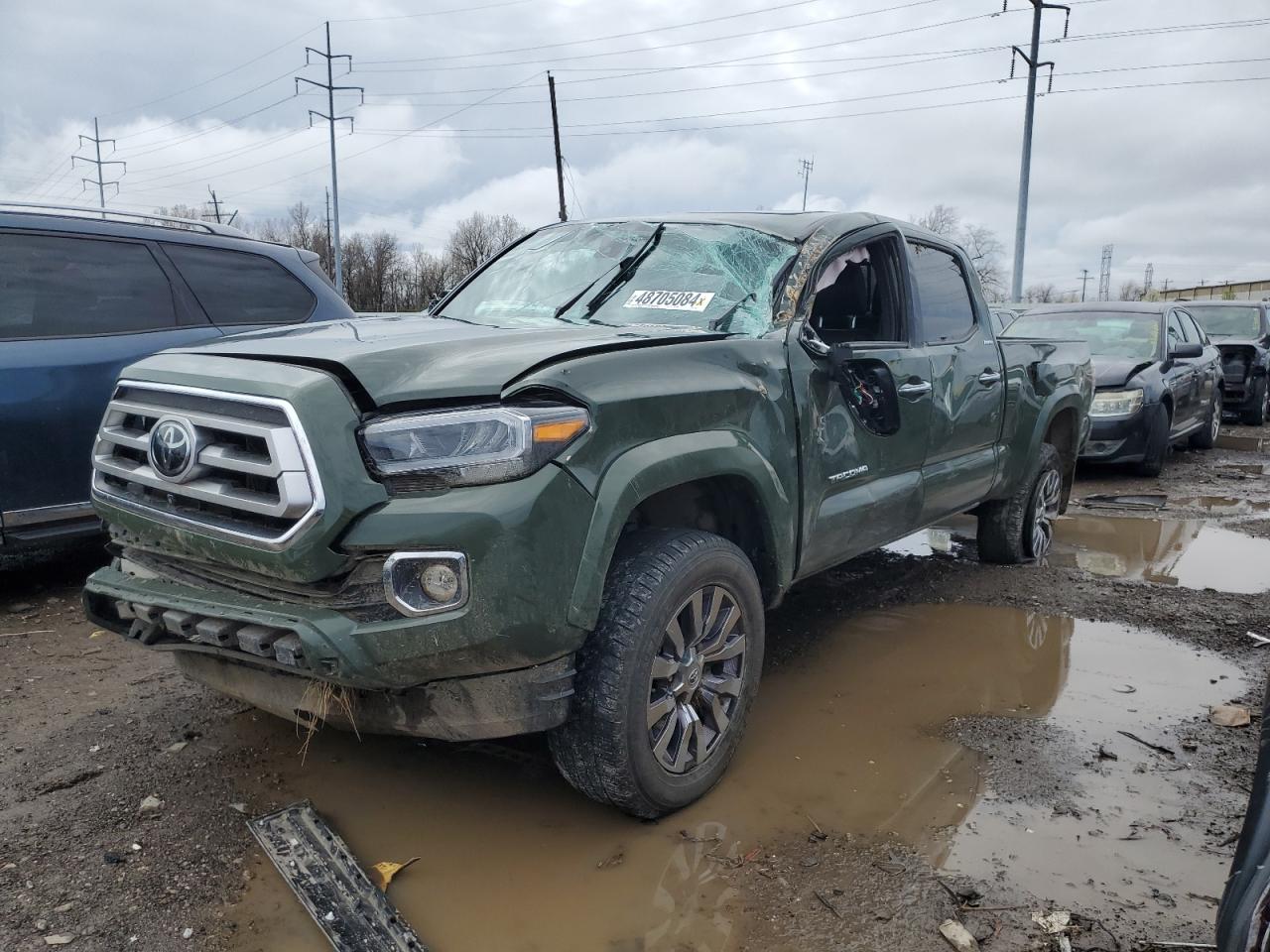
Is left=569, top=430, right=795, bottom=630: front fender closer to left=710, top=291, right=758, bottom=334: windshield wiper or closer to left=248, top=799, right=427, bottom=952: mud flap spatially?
left=710, top=291, right=758, bottom=334: windshield wiper

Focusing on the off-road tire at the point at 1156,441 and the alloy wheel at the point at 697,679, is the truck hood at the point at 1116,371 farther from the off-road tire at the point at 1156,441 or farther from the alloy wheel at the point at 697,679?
the alloy wheel at the point at 697,679

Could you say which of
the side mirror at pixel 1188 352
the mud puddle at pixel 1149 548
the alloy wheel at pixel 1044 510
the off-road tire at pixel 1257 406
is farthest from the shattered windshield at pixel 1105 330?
the off-road tire at pixel 1257 406

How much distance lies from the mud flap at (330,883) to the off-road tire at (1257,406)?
15159 millimetres

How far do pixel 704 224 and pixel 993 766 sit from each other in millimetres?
2317

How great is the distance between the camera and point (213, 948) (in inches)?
90.8

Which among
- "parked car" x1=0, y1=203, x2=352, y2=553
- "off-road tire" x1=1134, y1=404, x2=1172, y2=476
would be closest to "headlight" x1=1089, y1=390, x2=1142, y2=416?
"off-road tire" x1=1134, y1=404, x2=1172, y2=476

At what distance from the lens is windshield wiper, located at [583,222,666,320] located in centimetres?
362

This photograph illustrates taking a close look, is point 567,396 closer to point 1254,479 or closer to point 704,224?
point 704,224

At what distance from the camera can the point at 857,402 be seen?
145 inches

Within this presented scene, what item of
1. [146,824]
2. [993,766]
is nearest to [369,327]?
[146,824]

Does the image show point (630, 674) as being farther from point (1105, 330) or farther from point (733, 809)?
point (1105, 330)

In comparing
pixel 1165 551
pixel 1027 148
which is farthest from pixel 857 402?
pixel 1027 148

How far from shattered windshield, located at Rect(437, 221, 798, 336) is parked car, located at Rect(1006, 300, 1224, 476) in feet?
18.5

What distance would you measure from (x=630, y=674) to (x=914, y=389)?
6.80ft
